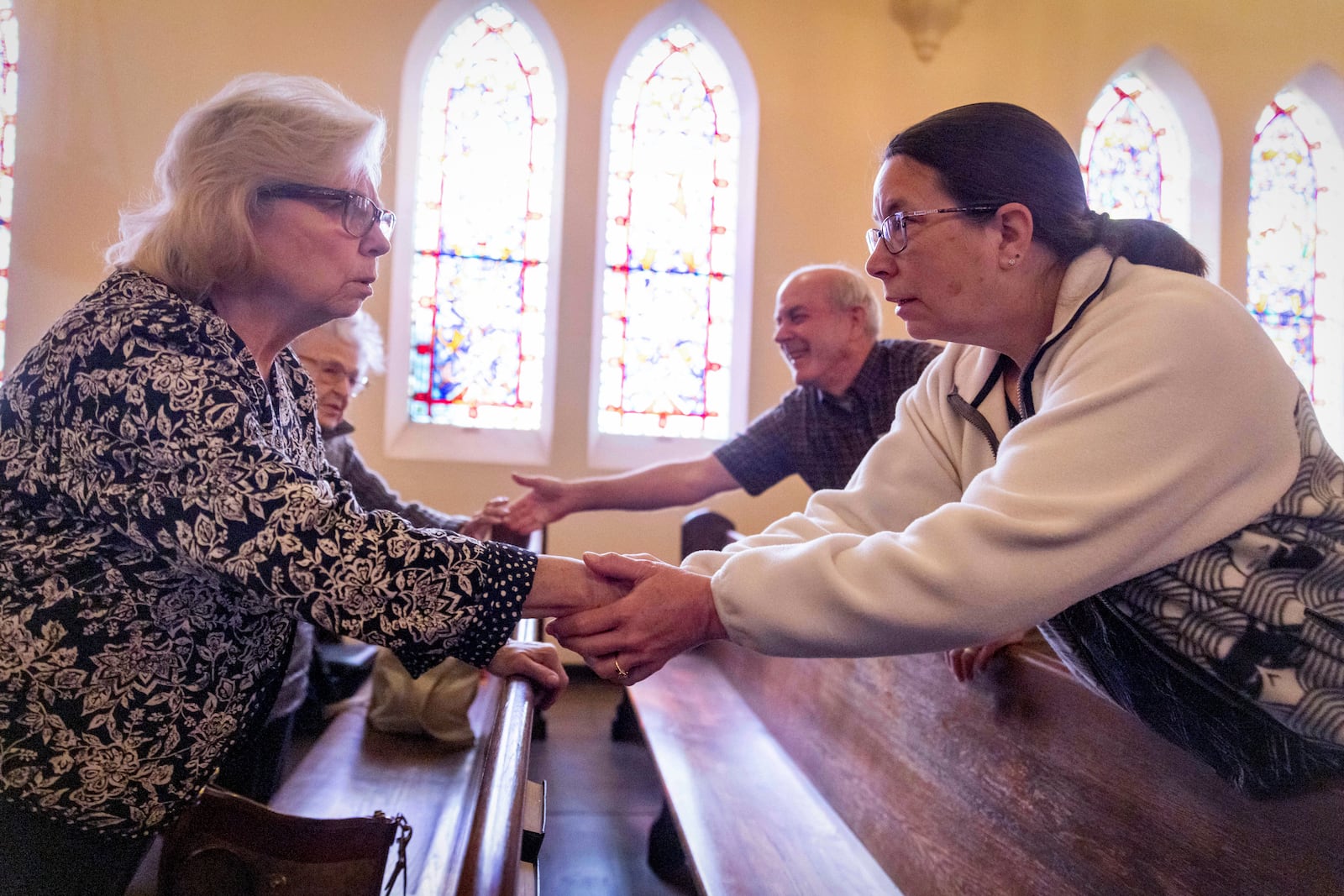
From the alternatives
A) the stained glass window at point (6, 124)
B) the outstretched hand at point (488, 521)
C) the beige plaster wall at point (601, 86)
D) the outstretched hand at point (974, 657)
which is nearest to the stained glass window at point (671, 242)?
the beige plaster wall at point (601, 86)

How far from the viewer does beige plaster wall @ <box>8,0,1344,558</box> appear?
524 cm

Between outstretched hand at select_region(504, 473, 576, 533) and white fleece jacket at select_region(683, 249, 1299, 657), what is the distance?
2074mm

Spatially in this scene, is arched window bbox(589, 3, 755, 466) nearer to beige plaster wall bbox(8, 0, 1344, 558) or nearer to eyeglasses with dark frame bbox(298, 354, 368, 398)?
beige plaster wall bbox(8, 0, 1344, 558)

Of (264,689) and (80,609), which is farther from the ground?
(80,609)

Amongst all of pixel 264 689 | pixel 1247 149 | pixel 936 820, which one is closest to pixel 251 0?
pixel 264 689

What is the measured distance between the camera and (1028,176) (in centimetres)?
159

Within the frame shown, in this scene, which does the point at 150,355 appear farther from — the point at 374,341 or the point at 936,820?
the point at 374,341

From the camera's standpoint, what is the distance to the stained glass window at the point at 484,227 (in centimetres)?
603

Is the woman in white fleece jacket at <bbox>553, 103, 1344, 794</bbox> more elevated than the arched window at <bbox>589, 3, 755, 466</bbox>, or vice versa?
the arched window at <bbox>589, 3, 755, 466</bbox>

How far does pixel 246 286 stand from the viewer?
1603mm

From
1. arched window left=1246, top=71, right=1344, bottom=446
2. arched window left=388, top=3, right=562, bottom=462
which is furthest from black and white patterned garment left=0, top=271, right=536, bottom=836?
arched window left=1246, top=71, right=1344, bottom=446

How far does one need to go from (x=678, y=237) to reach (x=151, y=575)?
206 inches

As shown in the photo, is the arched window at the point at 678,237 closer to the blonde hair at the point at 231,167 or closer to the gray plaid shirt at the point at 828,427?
the gray plaid shirt at the point at 828,427

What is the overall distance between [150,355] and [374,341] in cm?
204
